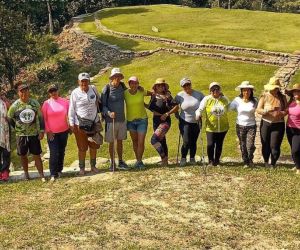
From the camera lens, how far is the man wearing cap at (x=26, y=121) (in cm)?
1102

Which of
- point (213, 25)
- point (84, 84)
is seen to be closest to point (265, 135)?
point (84, 84)

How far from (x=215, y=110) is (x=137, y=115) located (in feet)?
6.05

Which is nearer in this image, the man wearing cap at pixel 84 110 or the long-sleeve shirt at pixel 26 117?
the man wearing cap at pixel 84 110

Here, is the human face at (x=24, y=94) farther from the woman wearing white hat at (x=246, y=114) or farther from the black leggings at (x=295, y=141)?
the black leggings at (x=295, y=141)

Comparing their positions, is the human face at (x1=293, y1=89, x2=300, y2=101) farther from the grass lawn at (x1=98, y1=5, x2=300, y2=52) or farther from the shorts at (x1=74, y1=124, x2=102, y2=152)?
the grass lawn at (x1=98, y1=5, x2=300, y2=52)

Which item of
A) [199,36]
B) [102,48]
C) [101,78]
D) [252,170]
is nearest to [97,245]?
[252,170]

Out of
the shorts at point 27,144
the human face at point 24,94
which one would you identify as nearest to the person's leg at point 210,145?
the shorts at point 27,144

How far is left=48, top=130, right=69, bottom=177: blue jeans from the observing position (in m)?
11.3

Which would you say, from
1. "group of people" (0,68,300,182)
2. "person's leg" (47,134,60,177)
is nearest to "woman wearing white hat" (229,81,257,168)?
"group of people" (0,68,300,182)

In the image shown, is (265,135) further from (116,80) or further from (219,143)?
(116,80)

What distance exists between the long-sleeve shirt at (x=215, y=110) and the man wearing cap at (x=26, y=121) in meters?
3.78

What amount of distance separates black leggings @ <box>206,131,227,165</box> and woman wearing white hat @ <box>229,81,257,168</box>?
477 millimetres

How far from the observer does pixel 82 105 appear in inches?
427

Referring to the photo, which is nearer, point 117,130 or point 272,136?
point 272,136
